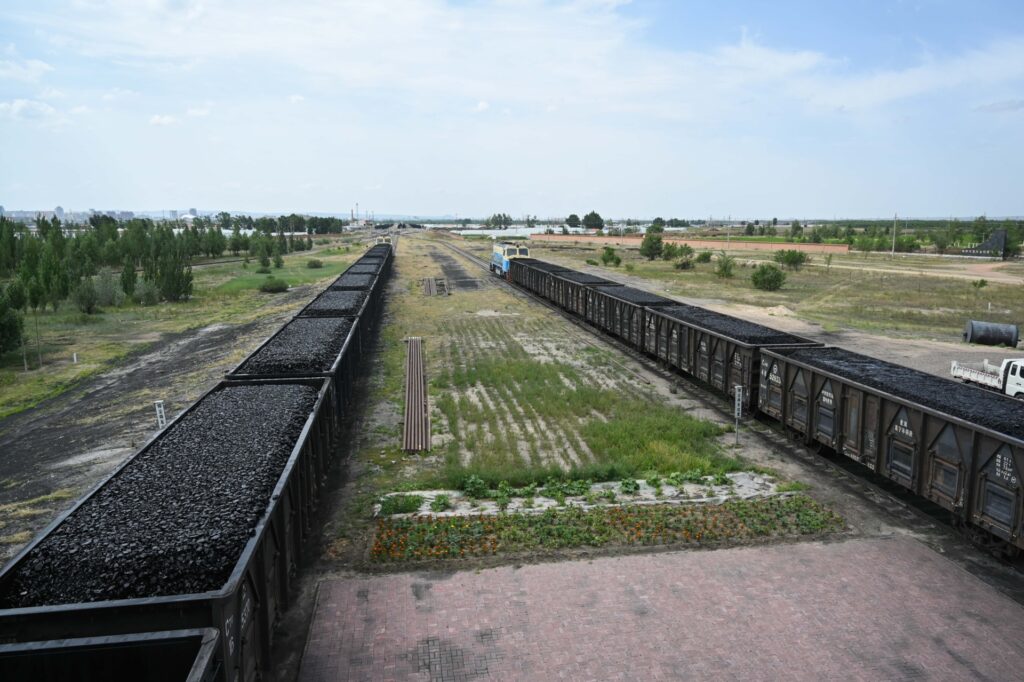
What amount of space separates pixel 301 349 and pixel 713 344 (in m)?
12.1

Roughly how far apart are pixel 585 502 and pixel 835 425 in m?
5.84

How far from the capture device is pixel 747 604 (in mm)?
9703

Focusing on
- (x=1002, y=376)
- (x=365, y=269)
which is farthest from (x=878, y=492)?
(x=365, y=269)

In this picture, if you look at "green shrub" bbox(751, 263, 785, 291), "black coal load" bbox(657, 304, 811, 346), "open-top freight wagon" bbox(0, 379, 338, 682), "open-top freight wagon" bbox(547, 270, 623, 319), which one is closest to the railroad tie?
"open-top freight wagon" bbox(0, 379, 338, 682)

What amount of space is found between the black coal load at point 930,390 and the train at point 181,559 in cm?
1118

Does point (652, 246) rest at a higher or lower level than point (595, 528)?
higher

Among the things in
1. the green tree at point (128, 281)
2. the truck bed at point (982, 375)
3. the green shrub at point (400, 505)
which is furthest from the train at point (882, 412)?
the green tree at point (128, 281)

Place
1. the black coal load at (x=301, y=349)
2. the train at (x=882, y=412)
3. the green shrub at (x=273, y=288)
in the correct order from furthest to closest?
the green shrub at (x=273, y=288) → the black coal load at (x=301, y=349) → the train at (x=882, y=412)

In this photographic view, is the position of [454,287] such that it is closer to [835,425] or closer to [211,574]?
[835,425]

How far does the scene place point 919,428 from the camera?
11.9 meters

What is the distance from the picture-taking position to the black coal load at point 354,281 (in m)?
35.0

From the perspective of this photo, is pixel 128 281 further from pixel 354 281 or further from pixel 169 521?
pixel 169 521

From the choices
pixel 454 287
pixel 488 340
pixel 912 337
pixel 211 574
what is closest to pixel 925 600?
pixel 211 574

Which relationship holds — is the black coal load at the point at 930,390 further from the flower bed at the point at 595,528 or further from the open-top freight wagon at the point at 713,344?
the flower bed at the point at 595,528
